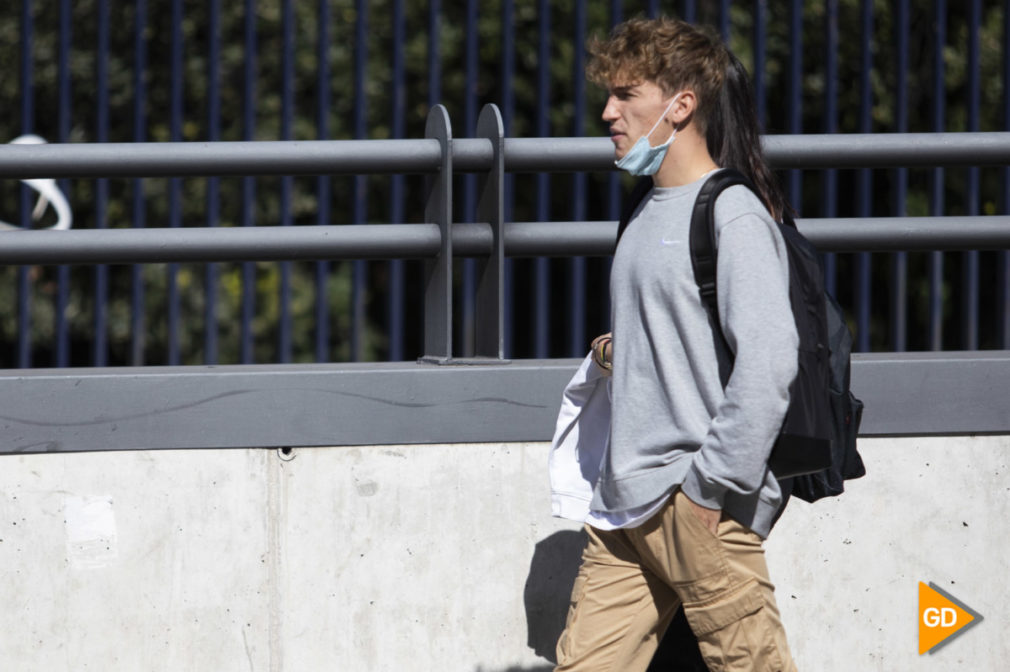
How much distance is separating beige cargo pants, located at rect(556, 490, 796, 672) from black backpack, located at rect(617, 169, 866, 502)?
21 centimetres

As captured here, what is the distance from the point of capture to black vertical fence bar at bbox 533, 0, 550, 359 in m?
4.49

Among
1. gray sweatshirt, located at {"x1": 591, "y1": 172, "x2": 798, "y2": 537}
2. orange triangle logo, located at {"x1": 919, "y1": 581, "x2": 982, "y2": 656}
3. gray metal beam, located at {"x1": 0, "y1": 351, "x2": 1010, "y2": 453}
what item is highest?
gray sweatshirt, located at {"x1": 591, "y1": 172, "x2": 798, "y2": 537}

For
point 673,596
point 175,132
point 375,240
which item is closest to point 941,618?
point 673,596

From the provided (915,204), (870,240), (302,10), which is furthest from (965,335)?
(302,10)

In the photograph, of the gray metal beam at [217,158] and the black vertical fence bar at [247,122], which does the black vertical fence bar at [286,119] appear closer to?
the black vertical fence bar at [247,122]

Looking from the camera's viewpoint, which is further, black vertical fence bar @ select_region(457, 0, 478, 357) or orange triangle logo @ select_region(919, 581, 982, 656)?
black vertical fence bar @ select_region(457, 0, 478, 357)

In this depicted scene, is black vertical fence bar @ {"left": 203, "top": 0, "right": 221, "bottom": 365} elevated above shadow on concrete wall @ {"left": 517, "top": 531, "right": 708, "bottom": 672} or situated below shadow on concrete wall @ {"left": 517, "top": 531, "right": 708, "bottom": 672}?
above

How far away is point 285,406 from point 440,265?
2.10ft

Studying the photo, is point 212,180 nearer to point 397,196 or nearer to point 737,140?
point 397,196

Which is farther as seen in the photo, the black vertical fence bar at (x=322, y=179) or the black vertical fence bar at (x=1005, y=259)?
the black vertical fence bar at (x=1005, y=259)

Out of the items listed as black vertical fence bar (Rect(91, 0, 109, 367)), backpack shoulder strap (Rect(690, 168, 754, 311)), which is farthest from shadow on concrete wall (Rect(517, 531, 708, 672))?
black vertical fence bar (Rect(91, 0, 109, 367))

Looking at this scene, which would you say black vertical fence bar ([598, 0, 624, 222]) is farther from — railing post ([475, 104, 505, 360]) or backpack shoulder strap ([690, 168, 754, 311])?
backpack shoulder strap ([690, 168, 754, 311])

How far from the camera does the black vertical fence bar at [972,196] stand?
468 centimetres

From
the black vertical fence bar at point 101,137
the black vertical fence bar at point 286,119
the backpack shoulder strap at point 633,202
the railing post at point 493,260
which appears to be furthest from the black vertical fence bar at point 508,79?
the black vertical fence bar at point 101,137
